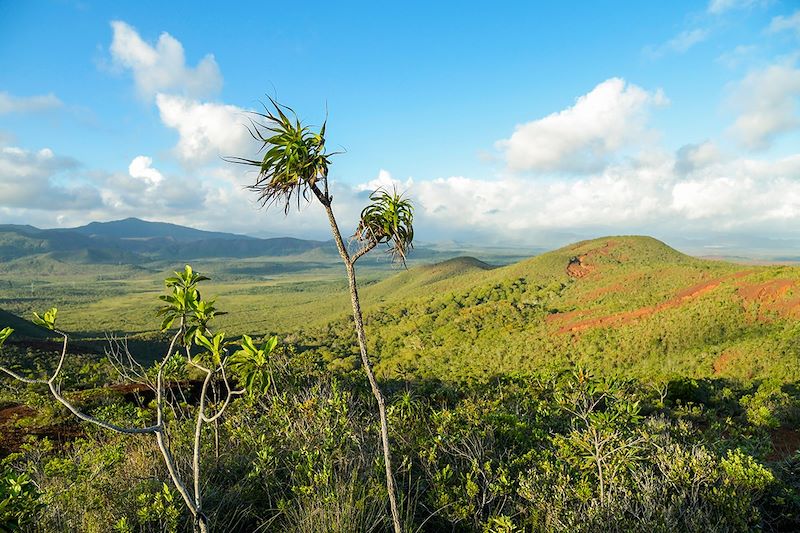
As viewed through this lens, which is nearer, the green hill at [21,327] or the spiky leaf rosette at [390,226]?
the spiky leaf rosette at [390,226]

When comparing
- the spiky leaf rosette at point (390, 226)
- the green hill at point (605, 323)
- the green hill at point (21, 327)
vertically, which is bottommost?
the green hill at point (21, 327)

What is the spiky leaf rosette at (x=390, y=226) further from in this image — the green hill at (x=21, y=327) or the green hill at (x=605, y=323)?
the green hill at (x=21, y=327)

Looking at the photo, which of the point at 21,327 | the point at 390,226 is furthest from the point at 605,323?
the point at 21,327

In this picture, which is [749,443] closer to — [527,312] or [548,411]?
[548,411]

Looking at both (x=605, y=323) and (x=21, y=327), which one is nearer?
(x=605, y=323)

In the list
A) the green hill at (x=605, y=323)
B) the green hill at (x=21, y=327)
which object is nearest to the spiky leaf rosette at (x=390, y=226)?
the green hill at (x=605, y=323)

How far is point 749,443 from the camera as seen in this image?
34.1ft

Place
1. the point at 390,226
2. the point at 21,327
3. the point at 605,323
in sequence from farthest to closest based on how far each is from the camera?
the point at 21,327
the point at 605,323
the point at 390,226

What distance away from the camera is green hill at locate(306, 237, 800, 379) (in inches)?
1190

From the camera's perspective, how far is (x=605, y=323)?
4266 cm

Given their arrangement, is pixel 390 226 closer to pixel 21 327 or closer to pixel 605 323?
pixel 605 323

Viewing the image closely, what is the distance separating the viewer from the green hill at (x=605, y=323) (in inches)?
1190

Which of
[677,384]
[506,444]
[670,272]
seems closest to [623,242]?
[670,272]

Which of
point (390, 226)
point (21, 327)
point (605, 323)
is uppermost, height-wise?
point (390, 226)
